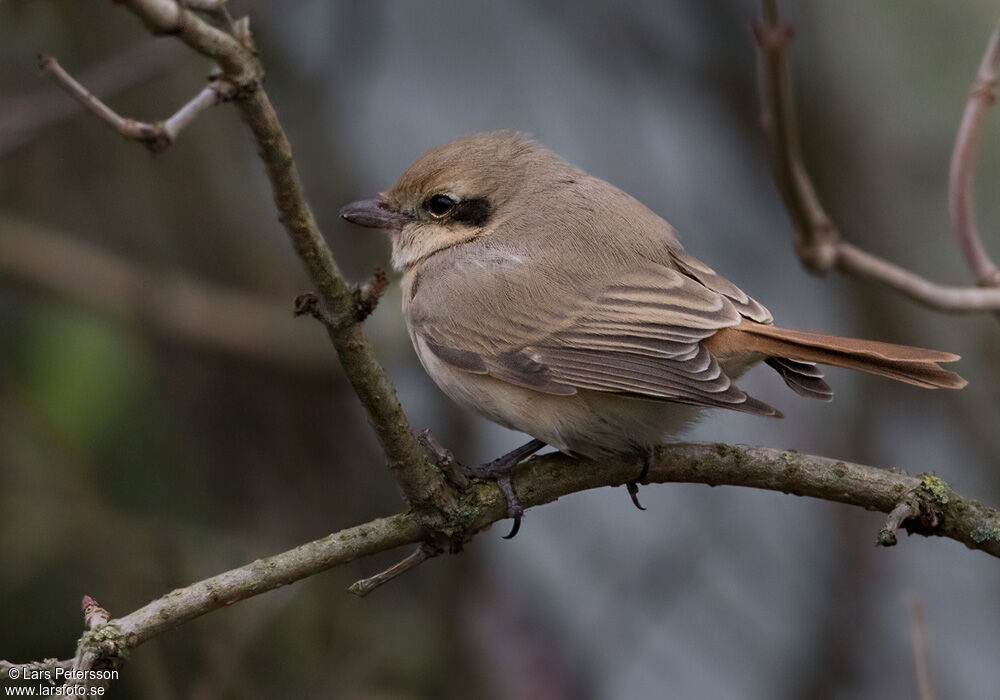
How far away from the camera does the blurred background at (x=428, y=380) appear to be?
Result: 4.31 m

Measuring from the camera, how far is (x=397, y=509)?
5105mm

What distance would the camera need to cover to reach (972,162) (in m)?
2.90

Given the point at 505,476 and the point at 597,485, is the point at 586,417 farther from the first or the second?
the point at 505,476

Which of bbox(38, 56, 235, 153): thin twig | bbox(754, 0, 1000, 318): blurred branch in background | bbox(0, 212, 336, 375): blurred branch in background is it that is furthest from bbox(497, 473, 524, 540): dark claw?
bbox(0, 212, 336, 375): blurred branch in background

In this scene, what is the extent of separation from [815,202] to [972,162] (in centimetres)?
55

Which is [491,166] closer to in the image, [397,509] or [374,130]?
[397,509]

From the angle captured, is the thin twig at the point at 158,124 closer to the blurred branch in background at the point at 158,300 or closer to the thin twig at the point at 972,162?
the thin twig at the point at 972,162

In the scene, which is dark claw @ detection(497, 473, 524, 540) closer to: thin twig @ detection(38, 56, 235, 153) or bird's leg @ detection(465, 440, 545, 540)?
bird's leg @ detection(465, 440, 545, 540)

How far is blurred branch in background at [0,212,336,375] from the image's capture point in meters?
4.71

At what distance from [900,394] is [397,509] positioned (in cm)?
260

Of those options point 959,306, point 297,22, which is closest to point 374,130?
point 297,22

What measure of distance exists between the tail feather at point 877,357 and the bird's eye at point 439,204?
52.0 inches

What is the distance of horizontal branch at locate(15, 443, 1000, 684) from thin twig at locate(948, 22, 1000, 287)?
58 cm

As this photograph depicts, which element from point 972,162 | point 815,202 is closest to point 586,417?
point 815,202
